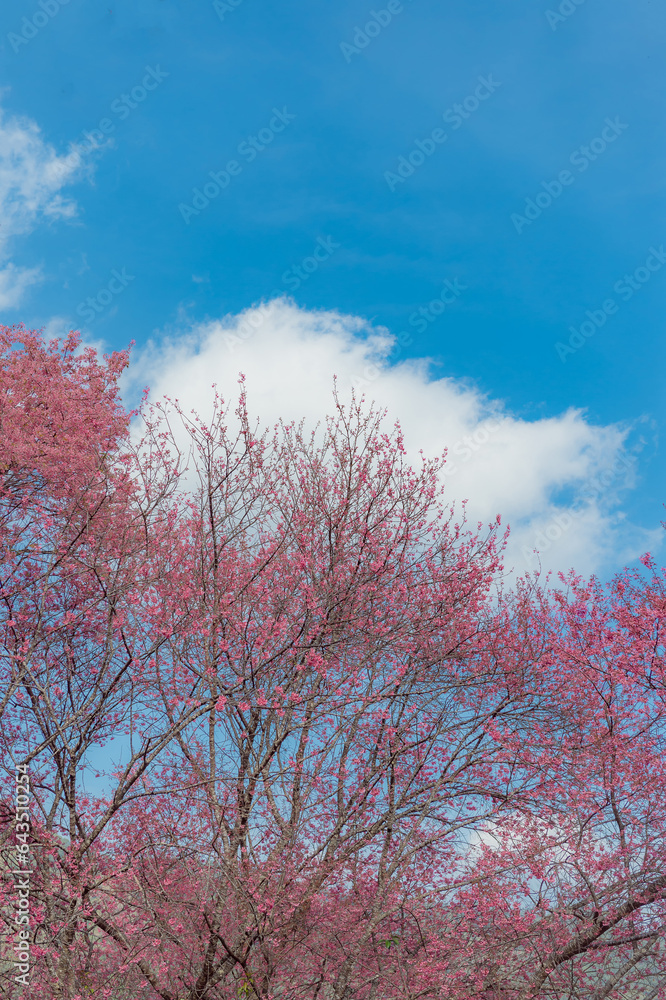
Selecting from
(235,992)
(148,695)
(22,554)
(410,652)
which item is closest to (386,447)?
(410,652)

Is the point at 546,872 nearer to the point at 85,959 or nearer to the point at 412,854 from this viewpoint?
the point at 412,854

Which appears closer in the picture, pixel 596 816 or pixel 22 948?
pixel 22 948

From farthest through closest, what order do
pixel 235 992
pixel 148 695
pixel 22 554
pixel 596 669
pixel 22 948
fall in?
1. pixel 596 669
2. pixel 22 554
3. pixel 148 695
4. pixel 235 992
5. pixel 22 948

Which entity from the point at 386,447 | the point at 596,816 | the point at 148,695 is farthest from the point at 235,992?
the point at 386,447

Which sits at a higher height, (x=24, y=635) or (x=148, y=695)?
(x=24, y=635)

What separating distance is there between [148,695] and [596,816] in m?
7.27

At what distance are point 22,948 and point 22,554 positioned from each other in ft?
18.3

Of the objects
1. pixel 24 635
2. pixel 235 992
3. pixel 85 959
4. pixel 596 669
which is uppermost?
pixel 24 635

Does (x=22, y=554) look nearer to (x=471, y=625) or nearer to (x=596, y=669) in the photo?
(x=471, y=625)

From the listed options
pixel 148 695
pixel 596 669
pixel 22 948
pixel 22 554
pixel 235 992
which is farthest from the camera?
pixel 596 669

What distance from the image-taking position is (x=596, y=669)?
40.2 ft
